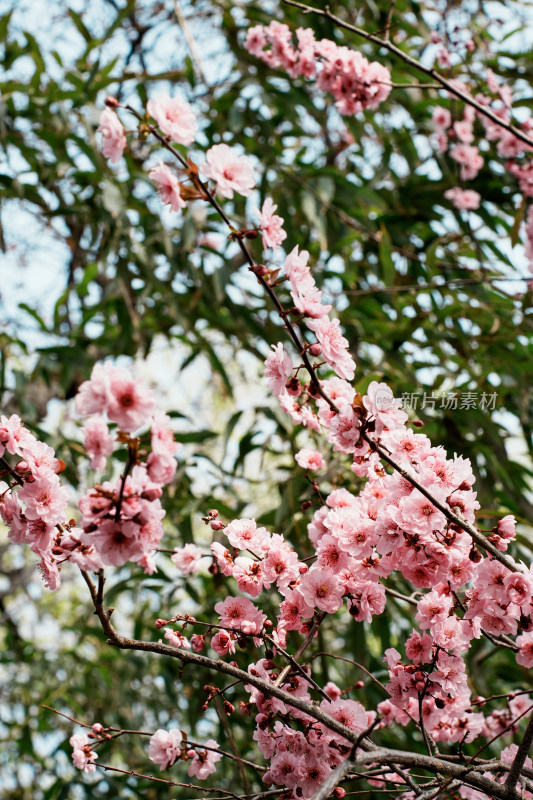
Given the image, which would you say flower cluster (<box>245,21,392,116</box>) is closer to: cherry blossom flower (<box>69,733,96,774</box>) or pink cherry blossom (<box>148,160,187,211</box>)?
pink cherry blossom (<box>148,160,187,211</box>)

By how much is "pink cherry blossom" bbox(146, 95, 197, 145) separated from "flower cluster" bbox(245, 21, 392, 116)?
2.66 ft

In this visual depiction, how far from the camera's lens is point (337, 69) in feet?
5.83

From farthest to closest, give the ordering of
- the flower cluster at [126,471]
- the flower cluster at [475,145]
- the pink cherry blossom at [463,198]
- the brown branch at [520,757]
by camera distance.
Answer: the pink cherry blossom at [463,198]
the flower cluster at [475,145]
the brown branch at [520,757]
the flower cluster at [126,471]

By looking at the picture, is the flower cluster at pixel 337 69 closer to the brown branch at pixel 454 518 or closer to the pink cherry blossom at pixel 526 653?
the brown branch at pixel 454 518

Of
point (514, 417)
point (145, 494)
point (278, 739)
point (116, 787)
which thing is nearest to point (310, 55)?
point (514, 417)

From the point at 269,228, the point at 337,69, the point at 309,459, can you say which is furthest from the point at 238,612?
the point at 337,69

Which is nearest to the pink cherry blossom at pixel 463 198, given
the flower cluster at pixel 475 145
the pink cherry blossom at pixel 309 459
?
the flower cluster at pixel 475 145

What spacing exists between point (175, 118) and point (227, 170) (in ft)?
0.42

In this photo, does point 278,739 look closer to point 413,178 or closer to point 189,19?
point 413,178

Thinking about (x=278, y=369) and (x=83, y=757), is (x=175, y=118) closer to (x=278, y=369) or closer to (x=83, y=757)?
(x=278, y=369)

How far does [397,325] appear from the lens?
225 cm

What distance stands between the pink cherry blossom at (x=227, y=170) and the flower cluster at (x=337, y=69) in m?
0.83

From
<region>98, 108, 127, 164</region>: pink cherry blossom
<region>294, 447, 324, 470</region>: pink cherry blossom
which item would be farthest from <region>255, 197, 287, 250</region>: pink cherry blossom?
<region>294, 447, 324, 470</region>: pink cherry blossom

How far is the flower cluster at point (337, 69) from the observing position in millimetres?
1761
